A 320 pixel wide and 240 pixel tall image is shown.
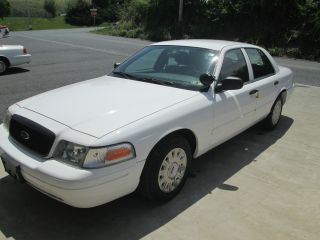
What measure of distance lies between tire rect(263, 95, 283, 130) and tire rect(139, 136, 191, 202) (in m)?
2.54

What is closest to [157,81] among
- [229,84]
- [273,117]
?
[229,84]

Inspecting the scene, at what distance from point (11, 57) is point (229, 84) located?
8.73m

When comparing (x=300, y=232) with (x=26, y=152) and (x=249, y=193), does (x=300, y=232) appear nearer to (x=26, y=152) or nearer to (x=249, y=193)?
(x=249, y=193)

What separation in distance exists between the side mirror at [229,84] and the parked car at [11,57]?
852 centimetres

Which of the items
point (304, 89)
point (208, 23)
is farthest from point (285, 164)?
point (208, 23)

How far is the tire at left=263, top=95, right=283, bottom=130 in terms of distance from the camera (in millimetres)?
6113

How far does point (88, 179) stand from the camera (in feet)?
10.00

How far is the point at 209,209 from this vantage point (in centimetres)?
384

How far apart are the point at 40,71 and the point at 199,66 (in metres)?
8.47

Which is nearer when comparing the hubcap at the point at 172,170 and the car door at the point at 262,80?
the hubcap at the point at 172,170

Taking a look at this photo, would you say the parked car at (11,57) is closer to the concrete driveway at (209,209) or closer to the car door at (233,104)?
the concrete driveway at (209,209)

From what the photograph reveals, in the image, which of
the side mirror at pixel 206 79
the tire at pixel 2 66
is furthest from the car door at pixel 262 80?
the tire at pixel 2 66

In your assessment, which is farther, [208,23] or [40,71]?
[208,23]

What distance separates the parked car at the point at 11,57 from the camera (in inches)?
432
